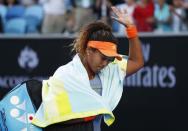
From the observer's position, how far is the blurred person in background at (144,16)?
Result: 11.1 meters

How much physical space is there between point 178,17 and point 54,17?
105 inches

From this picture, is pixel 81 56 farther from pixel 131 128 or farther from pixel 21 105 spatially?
pixel 131 128

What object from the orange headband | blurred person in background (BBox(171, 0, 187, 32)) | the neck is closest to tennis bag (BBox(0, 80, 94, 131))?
the neck

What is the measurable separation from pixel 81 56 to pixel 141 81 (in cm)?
440

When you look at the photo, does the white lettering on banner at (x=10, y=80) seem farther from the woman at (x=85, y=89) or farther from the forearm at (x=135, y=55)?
the woman at (x=85, y=89)

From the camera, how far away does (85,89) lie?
4570mm

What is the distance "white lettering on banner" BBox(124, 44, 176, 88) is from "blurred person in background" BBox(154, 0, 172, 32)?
7.69ft

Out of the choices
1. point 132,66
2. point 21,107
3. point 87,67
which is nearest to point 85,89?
point 87,67

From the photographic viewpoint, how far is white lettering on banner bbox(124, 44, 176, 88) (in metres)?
8.71

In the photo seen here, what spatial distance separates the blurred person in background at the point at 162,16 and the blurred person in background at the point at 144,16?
0.31 feet

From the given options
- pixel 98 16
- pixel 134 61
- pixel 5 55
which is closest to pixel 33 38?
pixel 5 55

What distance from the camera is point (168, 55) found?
343 inches

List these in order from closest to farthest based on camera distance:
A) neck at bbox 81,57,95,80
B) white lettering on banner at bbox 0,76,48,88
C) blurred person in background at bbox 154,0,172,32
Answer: neck at bbox 81,57,95,80, white lettering on banner at bbox 0,76,48,88, blurred person in background at bbox 154,0,172,32

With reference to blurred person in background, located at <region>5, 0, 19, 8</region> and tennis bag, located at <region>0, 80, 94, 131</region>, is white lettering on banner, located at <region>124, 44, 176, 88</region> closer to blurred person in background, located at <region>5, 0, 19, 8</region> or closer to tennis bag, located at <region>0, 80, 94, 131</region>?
tennis bag, located at <region>0, 80, 94, 131</region>
